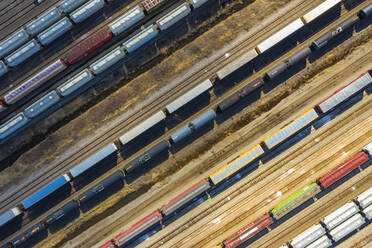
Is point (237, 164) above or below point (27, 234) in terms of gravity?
below

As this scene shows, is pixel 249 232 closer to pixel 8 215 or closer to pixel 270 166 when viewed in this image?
pixel 270 166

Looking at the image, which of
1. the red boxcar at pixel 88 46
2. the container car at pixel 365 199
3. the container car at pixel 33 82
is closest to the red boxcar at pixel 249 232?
the container car at pixel 365 199

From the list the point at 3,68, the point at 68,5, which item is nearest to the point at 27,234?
the point at 3,68

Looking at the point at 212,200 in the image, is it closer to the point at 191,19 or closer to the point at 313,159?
the point at 313,159

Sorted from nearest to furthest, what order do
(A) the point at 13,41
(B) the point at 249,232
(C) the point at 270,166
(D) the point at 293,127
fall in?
(D) the point at 293,127 → (B) the point at 249,232 → (A) the point at 13,41 → (C) the point at 270,166

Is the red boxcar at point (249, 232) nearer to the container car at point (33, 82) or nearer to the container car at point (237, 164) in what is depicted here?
the container car at point (237, 164)
